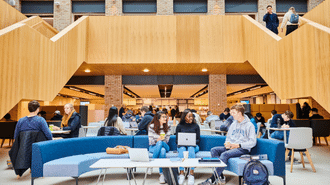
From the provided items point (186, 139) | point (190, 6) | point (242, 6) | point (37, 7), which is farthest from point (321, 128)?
point (37, 7)

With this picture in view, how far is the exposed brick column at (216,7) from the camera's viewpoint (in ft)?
53.3

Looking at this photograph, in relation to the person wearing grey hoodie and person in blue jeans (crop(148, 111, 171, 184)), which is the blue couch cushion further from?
person in blue jeans (crop(148, 111, 171, 184))

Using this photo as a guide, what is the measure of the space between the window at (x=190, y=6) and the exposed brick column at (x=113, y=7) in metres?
3.36

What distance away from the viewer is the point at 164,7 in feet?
53.4

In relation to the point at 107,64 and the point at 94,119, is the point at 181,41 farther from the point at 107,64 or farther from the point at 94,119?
the point at 94,119

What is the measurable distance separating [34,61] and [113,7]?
32.9 ft

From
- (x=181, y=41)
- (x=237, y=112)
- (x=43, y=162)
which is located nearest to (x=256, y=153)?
(x=237, y=112)

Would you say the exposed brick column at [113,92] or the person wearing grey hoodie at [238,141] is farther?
the exposed brick column at [113,92]

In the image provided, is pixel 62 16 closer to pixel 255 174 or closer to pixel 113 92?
pixel 113 92

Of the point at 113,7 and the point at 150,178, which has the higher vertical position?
the point at 113,7

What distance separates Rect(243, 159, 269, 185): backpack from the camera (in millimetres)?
3845

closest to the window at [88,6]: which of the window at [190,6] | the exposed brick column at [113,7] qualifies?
the exposed brick column at [113,7]

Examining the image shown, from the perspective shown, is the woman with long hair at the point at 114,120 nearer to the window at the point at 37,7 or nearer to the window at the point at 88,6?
the window at the point at 88,6

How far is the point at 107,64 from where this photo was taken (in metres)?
11.0
